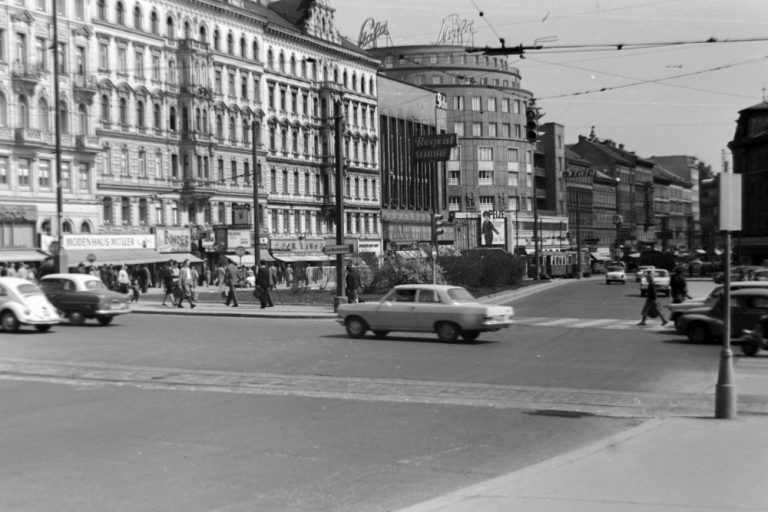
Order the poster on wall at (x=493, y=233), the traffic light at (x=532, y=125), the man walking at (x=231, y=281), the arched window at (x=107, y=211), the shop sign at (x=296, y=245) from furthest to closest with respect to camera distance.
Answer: the shop sign at (x=296, y=245) → the poster on wall at (x=493, y=233) → the arched window at (x=107, y=211) → the man walking at (x=231, y=281) → the traffic light at (x=532, y=125)

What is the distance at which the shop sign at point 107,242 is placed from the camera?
5856 centimetres

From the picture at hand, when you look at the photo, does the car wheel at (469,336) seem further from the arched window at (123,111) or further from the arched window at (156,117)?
the arched window at (156,117)

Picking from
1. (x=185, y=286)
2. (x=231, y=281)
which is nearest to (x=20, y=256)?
(x=185, y=286)

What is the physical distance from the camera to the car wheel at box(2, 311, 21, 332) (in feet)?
87.3

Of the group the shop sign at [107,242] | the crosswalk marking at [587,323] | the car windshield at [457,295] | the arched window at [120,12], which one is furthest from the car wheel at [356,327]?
the arched window at [120,12]

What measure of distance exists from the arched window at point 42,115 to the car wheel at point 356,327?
41.5m

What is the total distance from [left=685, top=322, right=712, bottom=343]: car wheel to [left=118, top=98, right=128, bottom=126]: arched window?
51416mm

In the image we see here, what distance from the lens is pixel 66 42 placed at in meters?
62.0

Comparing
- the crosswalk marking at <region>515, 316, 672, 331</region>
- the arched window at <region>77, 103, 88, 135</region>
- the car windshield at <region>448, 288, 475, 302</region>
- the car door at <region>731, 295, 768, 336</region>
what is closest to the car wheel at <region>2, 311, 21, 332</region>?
the car windshield at <region>448, 288, 475, 302</region>

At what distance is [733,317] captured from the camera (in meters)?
23.6

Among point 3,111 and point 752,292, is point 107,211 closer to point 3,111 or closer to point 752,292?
point 3,111

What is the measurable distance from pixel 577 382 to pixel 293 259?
67.6 m

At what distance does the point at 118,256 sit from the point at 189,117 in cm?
1571

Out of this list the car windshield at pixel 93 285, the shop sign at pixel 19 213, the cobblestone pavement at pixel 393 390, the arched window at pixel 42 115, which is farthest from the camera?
the arched window at pixel 42 115
